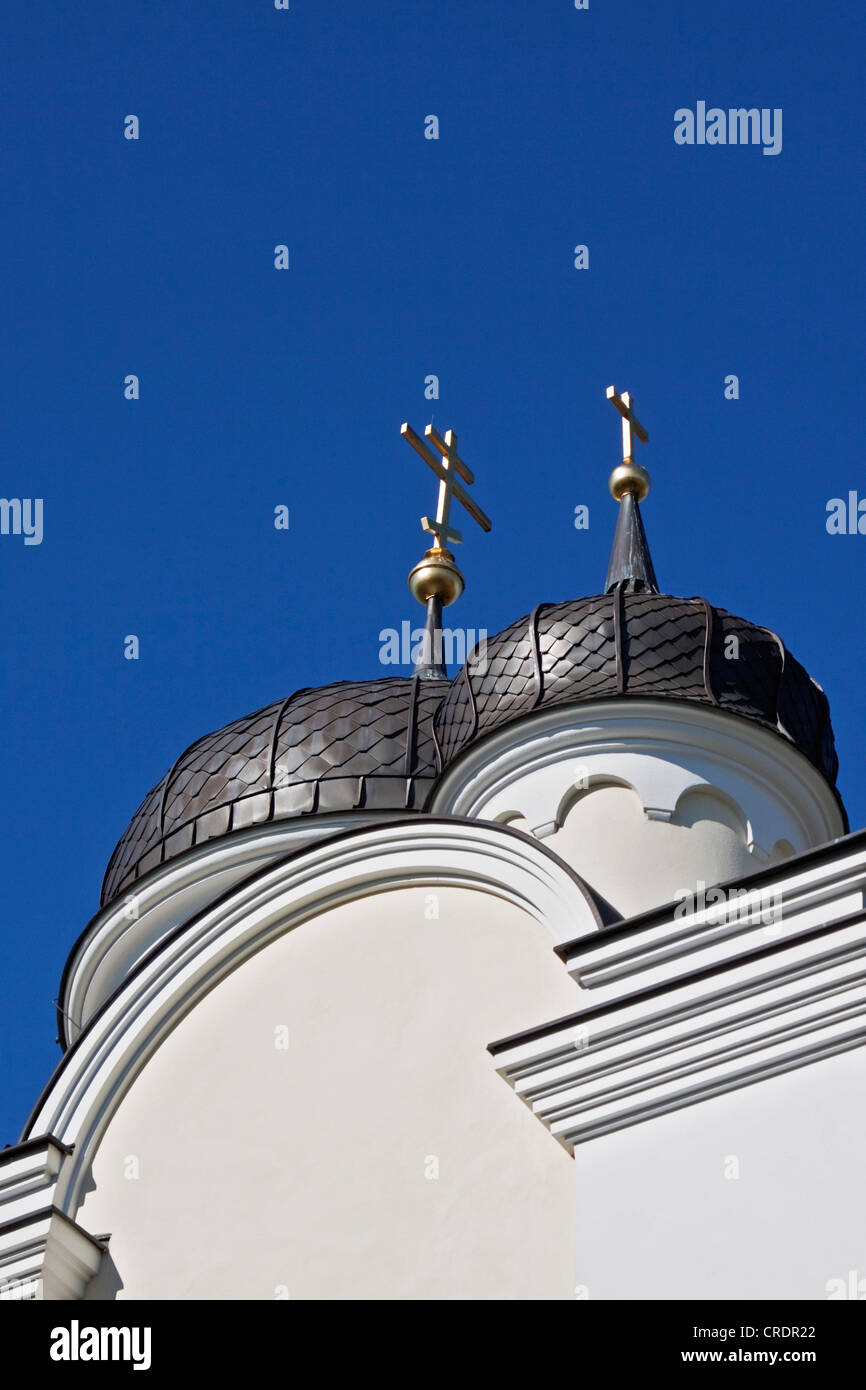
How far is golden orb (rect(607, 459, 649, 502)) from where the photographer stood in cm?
1452

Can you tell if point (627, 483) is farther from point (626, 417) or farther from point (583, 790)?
point (583, 790)

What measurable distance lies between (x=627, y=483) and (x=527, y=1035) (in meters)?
7.76

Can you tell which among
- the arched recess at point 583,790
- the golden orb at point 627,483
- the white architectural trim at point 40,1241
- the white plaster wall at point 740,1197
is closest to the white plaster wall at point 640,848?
the arched recess at point 583,790

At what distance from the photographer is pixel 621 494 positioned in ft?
47.7

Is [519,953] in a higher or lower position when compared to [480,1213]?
higher

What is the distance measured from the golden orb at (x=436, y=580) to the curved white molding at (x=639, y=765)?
15.6ft

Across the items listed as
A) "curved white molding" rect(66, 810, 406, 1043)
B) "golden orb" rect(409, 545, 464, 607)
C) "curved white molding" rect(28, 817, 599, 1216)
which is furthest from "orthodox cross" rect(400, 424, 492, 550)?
"curved white molding" rect(28, 817, 599, 1216)

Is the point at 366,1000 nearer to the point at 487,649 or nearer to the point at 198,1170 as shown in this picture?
the point at 198,1170

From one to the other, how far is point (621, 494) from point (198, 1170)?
743cm

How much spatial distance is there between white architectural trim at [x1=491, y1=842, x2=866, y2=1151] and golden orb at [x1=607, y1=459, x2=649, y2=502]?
7.56 m

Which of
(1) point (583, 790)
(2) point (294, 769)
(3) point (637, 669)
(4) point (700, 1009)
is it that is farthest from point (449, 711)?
(4) point (700, 1009)

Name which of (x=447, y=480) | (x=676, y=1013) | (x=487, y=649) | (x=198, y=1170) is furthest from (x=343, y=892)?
(x=447, y=480)

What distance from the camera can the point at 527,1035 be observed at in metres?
7.25

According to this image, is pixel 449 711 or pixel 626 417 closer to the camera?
pixel 449 711
